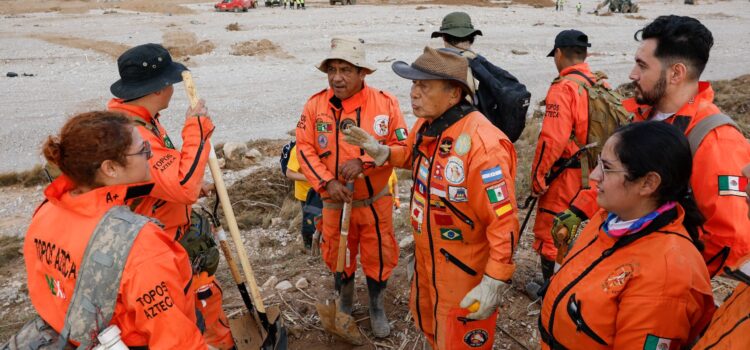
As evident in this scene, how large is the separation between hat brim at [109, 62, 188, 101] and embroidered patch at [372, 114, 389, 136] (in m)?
1.52

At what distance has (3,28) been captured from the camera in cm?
2702

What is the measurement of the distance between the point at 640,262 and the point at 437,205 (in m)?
1.30

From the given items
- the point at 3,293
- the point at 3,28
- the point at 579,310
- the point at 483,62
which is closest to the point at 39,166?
the point at 3,293

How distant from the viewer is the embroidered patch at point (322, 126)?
4.45 metres

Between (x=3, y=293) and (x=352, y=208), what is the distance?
3.67 metres

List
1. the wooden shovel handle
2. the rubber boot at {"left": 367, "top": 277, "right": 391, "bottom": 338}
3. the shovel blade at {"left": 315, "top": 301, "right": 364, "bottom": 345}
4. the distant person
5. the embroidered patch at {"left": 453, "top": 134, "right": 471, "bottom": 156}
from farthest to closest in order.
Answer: the distant person
the rubber boot at {"left": 367, "top": 277, "right": 391, "bottom": 338}
the shovel blade at {"left": 315, "top": 301, "right": 364, "bottom": 345}
the wooden shovel handle
the embroidered patch at {"left": 453, "top": 134, "right": 471, "bottom": 156}

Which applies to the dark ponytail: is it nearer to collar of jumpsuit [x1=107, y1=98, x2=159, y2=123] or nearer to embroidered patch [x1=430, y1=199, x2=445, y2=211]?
embroidered patch [x1=430, y1=199, x2=445, y2=211]

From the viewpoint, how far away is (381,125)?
176 inches

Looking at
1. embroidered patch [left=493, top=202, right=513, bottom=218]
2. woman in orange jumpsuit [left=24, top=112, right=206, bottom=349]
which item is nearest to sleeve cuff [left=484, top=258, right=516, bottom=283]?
embroidered patch [left=493, top=202, right=513, bottom=218]

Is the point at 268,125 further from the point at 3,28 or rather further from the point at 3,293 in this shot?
the point at 3,28

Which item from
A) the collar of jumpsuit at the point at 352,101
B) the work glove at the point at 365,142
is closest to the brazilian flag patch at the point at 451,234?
the work glove at the point at 365,142

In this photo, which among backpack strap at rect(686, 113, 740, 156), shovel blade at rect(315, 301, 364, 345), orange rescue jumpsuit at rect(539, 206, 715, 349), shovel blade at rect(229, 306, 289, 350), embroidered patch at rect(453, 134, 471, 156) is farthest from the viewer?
shovel blade at rect(315, 301, 364, 345)

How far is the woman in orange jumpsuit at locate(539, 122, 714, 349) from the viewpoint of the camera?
219 centimetres

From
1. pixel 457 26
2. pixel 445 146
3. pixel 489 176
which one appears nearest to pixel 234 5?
pixel 457 26
